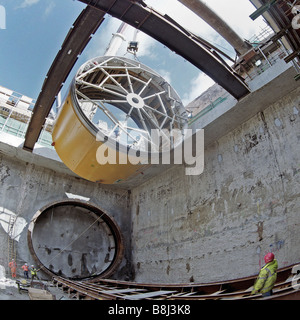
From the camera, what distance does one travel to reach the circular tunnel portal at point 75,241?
38.8 feet

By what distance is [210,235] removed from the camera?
9.70 meters

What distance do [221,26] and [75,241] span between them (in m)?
13.9

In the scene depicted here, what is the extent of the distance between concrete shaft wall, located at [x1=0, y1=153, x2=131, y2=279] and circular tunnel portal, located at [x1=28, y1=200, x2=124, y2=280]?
0.89ft

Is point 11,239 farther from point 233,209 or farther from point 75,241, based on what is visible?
point 233,209

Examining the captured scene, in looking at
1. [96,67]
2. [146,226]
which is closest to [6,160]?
[96,67]

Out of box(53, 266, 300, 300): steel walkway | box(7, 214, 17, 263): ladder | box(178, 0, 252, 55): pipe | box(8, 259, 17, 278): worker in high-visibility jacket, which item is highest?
box(178, 0, 252, 55): pipe

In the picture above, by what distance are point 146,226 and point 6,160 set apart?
23.7 feet

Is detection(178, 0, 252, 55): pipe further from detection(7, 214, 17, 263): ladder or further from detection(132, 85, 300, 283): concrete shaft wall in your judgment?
detection(7, 214, 17, 263): ladder

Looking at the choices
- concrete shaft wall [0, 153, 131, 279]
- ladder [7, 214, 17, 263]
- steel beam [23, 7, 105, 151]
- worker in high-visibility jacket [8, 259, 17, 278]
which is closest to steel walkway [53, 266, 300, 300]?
worker in high-visibility jacket [8, 259, 17, 278]

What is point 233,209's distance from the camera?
9.19 meters

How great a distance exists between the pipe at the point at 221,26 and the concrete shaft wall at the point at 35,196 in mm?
10414

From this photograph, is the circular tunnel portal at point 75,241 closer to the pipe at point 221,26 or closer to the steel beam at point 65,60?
the steel beam at point 65,60

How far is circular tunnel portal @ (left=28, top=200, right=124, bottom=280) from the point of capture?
11.8m

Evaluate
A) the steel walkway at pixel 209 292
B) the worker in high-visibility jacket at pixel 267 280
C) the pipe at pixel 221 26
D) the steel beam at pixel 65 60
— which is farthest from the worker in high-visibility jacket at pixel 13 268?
the pipe at pixel 221 26
